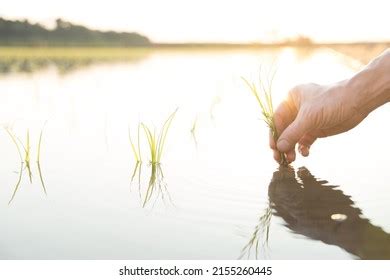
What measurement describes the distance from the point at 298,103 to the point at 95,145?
1.14 m

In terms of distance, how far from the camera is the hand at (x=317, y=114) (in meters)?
2.53

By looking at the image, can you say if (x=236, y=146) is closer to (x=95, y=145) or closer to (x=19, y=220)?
(x=95, y=145)

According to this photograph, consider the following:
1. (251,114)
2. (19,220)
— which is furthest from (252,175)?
(251,114)

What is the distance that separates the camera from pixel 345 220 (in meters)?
2.04

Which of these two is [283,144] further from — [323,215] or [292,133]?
[323,215]

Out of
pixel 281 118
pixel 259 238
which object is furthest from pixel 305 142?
pixel 259 238

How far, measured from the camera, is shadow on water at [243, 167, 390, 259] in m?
1.86

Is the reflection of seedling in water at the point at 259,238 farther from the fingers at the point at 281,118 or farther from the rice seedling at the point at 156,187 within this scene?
the fingers at the point at 281,118

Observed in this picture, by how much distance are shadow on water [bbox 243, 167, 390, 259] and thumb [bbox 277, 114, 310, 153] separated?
145 mm

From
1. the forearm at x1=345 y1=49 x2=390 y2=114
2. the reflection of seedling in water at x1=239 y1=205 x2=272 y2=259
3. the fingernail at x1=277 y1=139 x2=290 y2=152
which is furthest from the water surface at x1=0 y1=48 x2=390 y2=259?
the forearm at x1=345 y1=49 x2=390 y2=114

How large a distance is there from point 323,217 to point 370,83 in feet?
2.40

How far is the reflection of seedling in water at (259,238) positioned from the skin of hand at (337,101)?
62cm

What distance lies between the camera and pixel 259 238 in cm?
191

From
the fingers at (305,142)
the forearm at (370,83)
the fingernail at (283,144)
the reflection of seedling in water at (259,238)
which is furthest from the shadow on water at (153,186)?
the forearm at (370,83)
